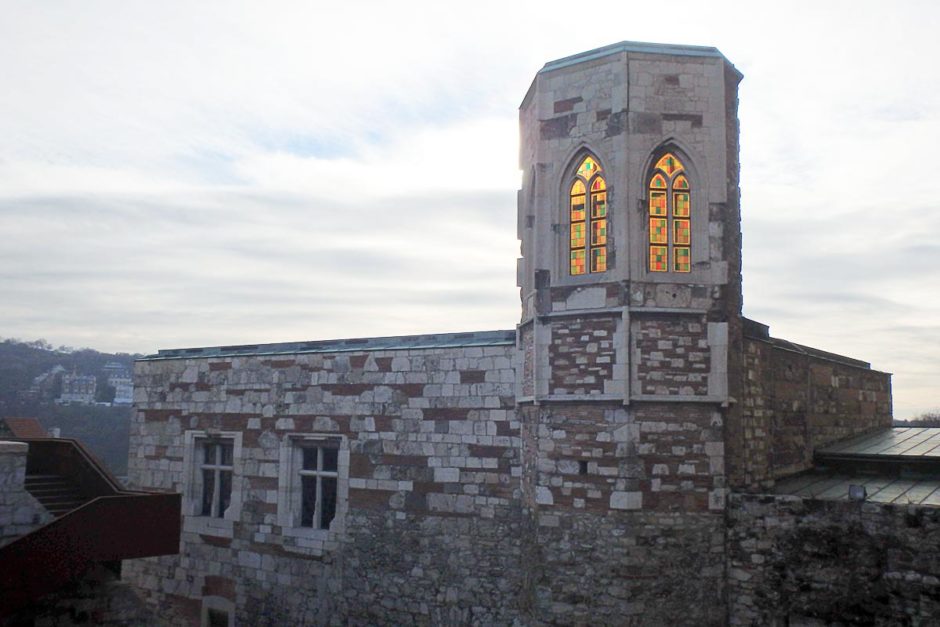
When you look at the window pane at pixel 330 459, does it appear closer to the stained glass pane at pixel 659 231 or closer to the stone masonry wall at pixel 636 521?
the stone masonry wall at pixel 636 521

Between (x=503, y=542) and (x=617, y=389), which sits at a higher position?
(x=617, y=389)

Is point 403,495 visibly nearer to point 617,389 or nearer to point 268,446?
point 268,446

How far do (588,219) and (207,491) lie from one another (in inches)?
413

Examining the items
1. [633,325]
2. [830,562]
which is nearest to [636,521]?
[830,562]

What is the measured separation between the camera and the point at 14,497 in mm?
11062

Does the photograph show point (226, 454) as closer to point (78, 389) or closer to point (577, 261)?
point (577, 261)

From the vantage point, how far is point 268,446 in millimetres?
15688

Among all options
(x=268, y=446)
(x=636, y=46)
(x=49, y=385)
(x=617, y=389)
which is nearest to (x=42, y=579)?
(x=268, y=446)

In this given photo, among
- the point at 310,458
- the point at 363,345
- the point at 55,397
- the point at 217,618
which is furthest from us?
the point at 55,397

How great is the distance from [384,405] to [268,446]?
2.97 m

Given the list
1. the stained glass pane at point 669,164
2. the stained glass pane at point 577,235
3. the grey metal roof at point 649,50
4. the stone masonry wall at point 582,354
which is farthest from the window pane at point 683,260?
the grey metal roof at point 649,50

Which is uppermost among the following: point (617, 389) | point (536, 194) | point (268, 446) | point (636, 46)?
point (636, 46)

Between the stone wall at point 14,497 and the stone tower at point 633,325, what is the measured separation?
7.14 metres

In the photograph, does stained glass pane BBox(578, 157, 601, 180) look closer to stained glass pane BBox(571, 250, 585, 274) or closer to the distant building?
stained glass pane BBox(571, 250, 585, 274)
